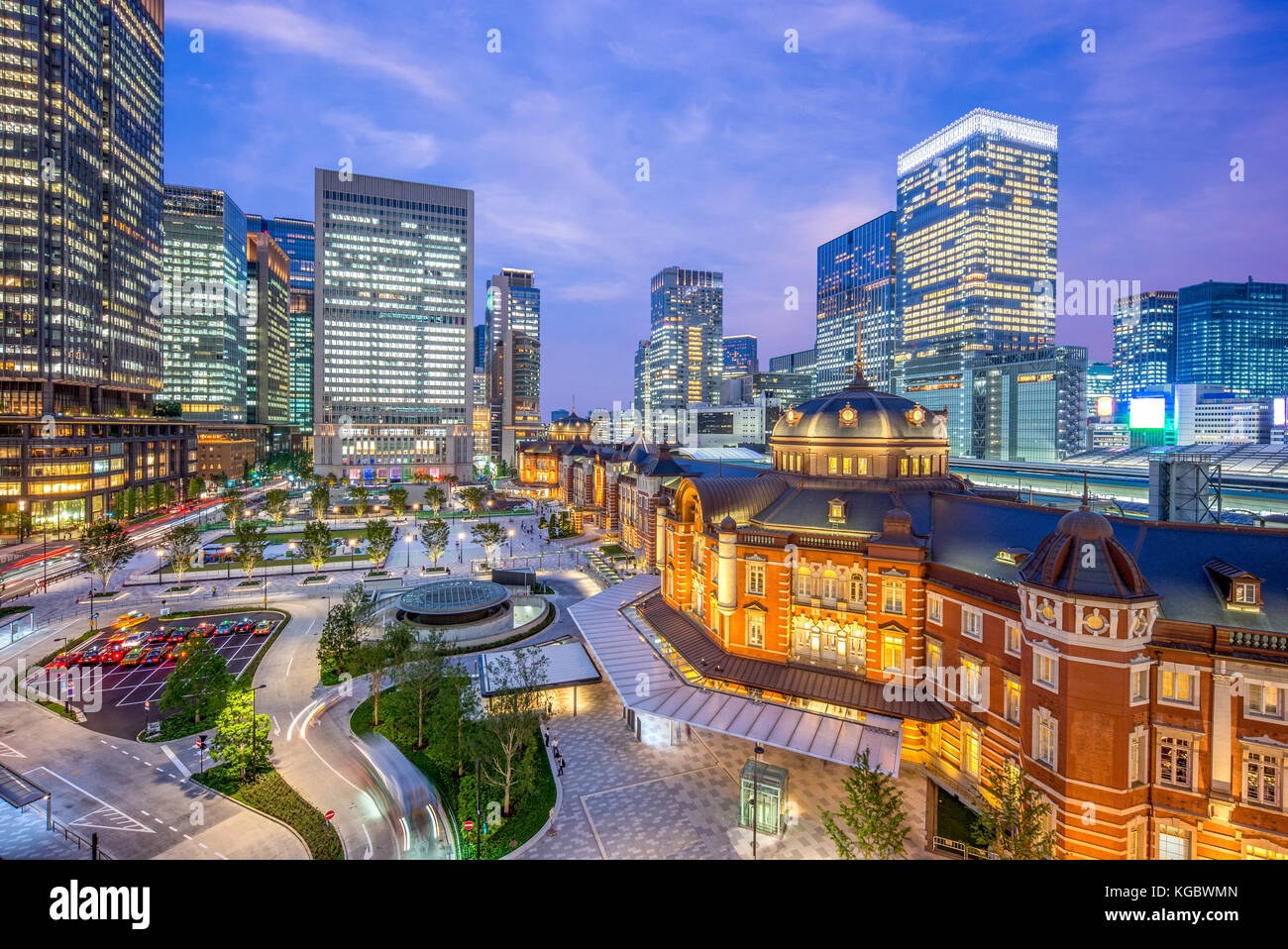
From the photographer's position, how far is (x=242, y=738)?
35250 millimetres

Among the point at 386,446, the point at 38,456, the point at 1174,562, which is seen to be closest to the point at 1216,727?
the point at 1174,562

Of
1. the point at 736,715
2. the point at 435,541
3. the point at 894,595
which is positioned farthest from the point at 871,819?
the point at 435,541

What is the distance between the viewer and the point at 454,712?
120ft

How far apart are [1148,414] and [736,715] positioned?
553 feet

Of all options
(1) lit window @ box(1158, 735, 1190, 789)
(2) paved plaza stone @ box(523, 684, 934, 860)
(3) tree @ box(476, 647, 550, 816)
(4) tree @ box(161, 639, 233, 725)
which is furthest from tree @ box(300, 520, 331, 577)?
(1) lit window @ box(1158, 735, 1190, 789)

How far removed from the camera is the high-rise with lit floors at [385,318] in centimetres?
18438

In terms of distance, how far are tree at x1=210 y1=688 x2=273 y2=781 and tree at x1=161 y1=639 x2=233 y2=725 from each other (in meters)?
5.66

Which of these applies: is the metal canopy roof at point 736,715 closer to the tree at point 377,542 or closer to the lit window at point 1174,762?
the lit window at point 1174,762

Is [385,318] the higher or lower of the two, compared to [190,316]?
lower

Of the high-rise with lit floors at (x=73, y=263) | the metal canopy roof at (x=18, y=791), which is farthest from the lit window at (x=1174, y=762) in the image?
the high-rise with lit floors at (x=73, y=263)

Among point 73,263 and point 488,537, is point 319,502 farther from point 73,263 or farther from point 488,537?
point 73,263

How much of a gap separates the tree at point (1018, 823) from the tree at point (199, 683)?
43.8m
